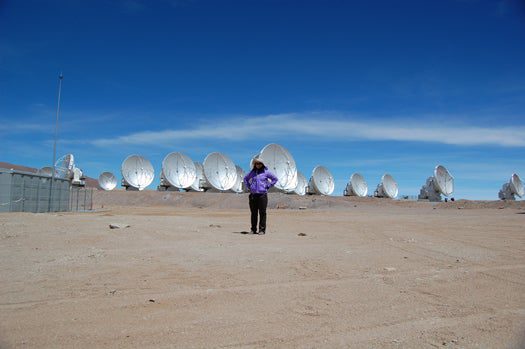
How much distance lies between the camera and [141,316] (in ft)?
12.9

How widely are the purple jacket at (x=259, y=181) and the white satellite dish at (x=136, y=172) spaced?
196ft

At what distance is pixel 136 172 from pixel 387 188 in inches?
1710

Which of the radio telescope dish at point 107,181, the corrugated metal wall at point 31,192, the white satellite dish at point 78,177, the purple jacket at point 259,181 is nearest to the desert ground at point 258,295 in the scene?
the purple jacket at point 259,181

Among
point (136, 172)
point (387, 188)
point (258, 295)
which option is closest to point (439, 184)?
point (387, 188)

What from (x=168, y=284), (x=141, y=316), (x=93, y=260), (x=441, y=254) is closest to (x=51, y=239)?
(x=93, y=260)

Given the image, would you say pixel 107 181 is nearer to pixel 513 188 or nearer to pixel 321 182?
pixel 321 182

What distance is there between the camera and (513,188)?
7562cm

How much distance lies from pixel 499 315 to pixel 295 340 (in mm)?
1978

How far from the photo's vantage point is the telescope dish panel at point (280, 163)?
5100 centimetres

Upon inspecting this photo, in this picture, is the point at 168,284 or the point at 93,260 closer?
the point at 168,284

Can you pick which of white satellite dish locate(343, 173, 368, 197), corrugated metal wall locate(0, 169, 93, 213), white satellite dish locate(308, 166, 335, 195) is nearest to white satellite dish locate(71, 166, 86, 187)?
corrugated metal wall locate(0, 169, 93, 213)

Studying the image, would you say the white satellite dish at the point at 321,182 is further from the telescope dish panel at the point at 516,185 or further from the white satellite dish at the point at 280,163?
the telescope dish panel at the point at 516,185

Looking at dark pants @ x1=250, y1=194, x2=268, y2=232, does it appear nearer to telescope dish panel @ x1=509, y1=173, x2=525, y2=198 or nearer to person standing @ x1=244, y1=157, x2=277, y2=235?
person standing @ x1=244, y1=157, x2=277, y2=235

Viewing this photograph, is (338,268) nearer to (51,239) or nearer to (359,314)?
(359,314)
